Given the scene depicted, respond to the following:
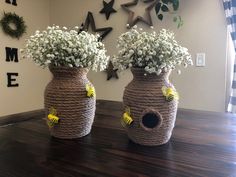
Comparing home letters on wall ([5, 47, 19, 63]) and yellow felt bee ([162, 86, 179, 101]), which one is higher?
home letters on wall ([5, 47, 19, 63])

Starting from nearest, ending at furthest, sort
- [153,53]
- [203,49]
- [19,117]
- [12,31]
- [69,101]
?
[153,53]
[69,101]
[19,117]
[203,49]
[12,31]

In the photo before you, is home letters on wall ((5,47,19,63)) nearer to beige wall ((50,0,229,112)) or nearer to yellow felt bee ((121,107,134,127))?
beige wall ((50,0,229,112))

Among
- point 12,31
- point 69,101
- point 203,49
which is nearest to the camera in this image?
point 69,101

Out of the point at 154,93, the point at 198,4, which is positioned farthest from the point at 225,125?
the point at 198,4

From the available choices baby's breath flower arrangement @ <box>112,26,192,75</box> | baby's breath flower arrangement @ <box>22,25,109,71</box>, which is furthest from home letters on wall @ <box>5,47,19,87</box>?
baby's breath flower arrangement @ <box>112,26,192,75</box>

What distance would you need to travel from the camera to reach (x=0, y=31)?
2.58 meters

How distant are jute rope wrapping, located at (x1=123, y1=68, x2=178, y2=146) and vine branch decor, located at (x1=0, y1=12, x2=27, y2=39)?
89.2 inches

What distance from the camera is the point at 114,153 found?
0.79 metres

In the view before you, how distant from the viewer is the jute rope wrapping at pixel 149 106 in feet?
2.73

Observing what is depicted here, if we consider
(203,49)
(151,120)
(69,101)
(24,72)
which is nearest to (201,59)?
(203,49)

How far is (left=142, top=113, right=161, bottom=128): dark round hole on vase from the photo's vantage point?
33.4 inches

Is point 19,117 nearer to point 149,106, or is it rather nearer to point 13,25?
point 149,106

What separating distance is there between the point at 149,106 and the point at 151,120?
9cm

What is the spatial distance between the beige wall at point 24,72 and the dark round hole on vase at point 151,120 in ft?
7.25
